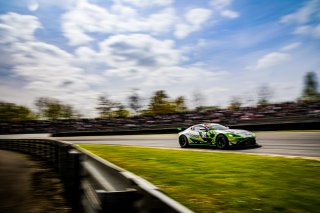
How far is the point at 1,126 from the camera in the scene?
48.1m

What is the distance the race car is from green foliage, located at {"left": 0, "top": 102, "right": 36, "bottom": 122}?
86.7 meters

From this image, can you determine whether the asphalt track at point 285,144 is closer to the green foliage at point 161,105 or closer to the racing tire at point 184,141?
the racing tire at point 184,141

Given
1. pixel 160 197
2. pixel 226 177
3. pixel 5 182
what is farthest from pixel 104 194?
pixel 5 182

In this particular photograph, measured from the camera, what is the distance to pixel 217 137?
12.9m

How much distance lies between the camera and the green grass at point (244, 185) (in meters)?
4.09

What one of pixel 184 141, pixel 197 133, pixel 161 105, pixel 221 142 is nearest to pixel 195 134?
pixel 197 133

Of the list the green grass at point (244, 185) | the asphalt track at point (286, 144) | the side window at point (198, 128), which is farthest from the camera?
the side window at point (198, 128)

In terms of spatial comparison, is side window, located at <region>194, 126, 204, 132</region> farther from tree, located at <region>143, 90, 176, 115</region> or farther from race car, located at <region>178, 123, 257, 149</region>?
tree, located at <region>143, 90, 176, 115</region>

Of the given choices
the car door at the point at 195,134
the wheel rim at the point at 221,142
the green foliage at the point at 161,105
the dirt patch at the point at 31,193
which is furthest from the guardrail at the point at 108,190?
the green foliage at the point at 161,105

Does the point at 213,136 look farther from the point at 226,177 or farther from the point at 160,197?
the point at 160,197

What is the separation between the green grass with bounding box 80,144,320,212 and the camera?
4090 mm

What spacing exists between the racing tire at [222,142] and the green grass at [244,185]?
433cm

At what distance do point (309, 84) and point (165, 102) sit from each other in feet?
182

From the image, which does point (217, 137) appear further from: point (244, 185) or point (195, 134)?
point (244, 185)
